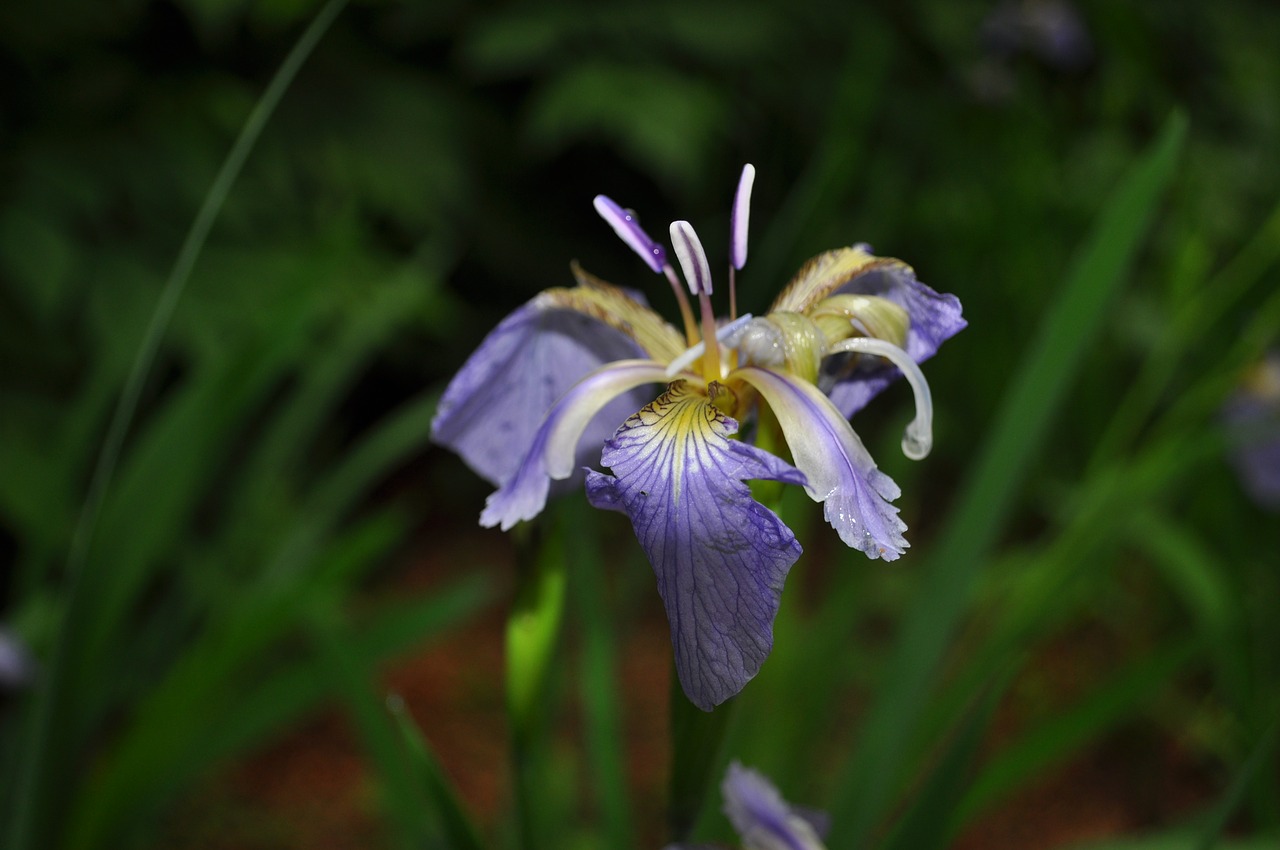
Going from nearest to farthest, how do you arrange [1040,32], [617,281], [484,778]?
[484,778] < [1040,32] < [617,281]

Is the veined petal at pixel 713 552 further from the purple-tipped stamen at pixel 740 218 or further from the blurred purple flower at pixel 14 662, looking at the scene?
the blurred purple flower at pixel 14 662

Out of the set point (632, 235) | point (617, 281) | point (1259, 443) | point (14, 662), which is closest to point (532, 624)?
point (632, 235)

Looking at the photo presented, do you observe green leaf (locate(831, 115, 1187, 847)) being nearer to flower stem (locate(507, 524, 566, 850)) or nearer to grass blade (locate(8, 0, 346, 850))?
flower stem (locate(507, 524, 566, 850))

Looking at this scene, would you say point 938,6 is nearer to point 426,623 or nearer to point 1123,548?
point 1123,548

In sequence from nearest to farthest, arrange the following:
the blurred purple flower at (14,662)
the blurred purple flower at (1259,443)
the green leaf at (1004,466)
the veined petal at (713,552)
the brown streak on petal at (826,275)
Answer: the veined petal at (713,552), the brown streak on petal at (826,275), the green leaf at (1004,466), the blurred purple flower at (14,662), the blurred purple flower at (1259,443)

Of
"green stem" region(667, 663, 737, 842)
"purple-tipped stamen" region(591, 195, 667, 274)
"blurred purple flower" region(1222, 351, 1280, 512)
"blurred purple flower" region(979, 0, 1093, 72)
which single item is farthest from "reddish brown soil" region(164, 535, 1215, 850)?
"blurred purple flower" region(979, 0, 1093, 72)

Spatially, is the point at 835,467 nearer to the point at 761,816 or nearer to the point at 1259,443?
the point at 761,816

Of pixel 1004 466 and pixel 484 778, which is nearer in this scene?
pixel 1004 466

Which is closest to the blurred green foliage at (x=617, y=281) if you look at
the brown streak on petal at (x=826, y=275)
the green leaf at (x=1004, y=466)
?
the green leaf at (x=1004, y=466)
